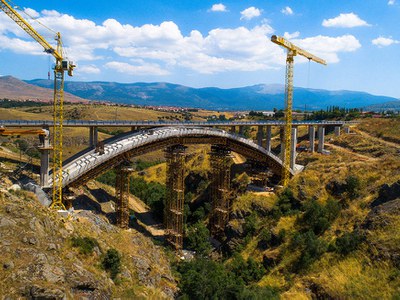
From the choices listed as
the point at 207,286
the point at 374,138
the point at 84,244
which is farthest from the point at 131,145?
the point at 374,138

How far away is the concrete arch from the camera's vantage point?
63.6 meters

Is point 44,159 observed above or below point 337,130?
below

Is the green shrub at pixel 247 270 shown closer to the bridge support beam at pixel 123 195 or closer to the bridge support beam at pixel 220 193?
the bridge support beam at pixel 220 193

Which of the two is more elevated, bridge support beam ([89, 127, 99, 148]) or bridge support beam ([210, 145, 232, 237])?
bridge support beam ([89, 127, 99, 148])

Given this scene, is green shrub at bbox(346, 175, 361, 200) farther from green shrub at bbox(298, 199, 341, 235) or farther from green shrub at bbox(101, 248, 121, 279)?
green shrub at bbox(101, 248, 121, 279)

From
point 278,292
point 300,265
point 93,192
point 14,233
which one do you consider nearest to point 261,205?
point 300,265

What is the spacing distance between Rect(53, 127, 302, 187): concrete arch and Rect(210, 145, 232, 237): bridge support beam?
4227mm

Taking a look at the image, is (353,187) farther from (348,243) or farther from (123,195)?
(123,195)

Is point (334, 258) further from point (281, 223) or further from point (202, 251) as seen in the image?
point (202, 251)

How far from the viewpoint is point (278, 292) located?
55844 millimetres

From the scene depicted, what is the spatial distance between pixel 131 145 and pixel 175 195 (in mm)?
15651

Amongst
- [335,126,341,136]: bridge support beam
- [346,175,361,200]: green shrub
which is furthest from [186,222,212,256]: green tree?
[335,126,341,136]: bridge support beam

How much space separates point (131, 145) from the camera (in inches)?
2694

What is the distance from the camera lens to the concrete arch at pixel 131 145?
6356 centimetres
